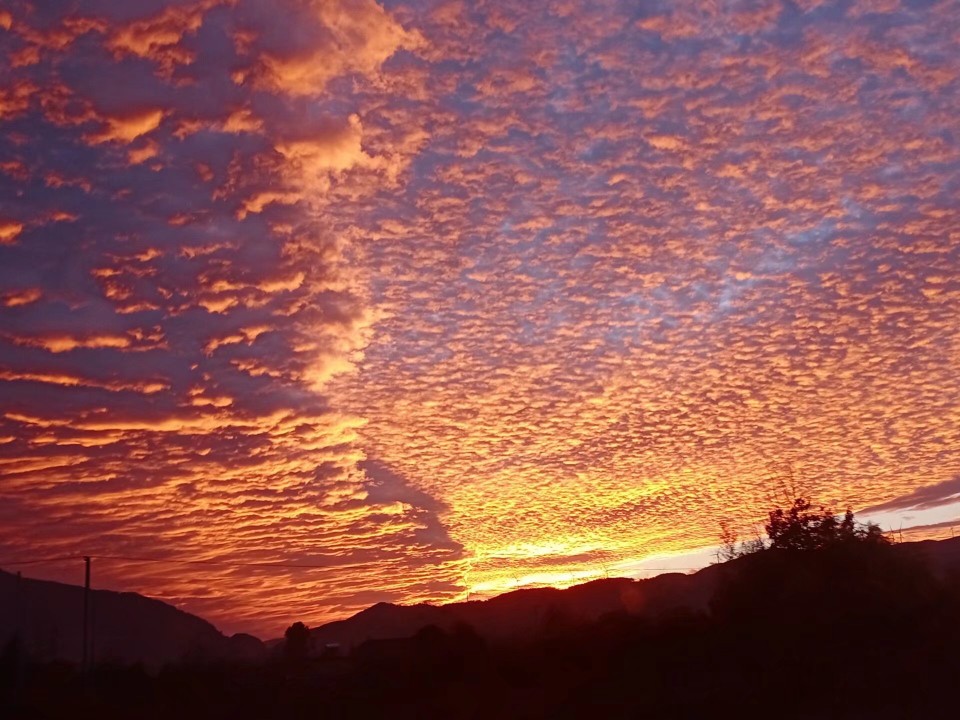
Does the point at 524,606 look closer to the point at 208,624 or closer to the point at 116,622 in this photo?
the point at 208,624

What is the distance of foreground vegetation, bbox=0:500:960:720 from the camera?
103ft

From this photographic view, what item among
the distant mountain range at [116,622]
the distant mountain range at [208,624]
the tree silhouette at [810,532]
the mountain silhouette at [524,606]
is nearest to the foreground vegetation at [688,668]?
the tree silhouette at [810,532]

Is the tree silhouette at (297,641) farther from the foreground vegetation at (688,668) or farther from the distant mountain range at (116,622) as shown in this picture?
the distant mountain range at (116,622)

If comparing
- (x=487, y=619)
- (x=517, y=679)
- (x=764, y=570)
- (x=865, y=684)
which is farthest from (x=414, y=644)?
(x=487, y=619)

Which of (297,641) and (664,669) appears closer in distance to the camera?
(664,669)

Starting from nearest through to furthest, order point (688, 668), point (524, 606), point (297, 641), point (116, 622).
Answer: point (688, 668) < point (297, 641) < point (116, 622) < point (524, 606)

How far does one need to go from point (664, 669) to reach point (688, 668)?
4.42 ft

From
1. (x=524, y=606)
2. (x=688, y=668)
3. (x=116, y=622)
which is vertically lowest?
(x=688, y=668)

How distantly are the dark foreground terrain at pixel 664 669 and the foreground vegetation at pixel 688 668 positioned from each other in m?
0.07

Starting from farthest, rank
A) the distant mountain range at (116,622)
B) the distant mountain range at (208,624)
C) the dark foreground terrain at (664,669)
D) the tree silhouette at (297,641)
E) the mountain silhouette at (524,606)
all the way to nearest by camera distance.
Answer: the distant mountain range at (116,622), the distant mountain range at (208,624), the mountain silhouette at (524,606), the tree silhouette at (297,641), the dark foreground terrain at (664,669)

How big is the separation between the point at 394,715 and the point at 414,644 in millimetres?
9201

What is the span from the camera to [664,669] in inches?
1511

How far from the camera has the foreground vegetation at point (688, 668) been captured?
31.5 m

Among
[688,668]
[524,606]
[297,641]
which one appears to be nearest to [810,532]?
[688,668]
